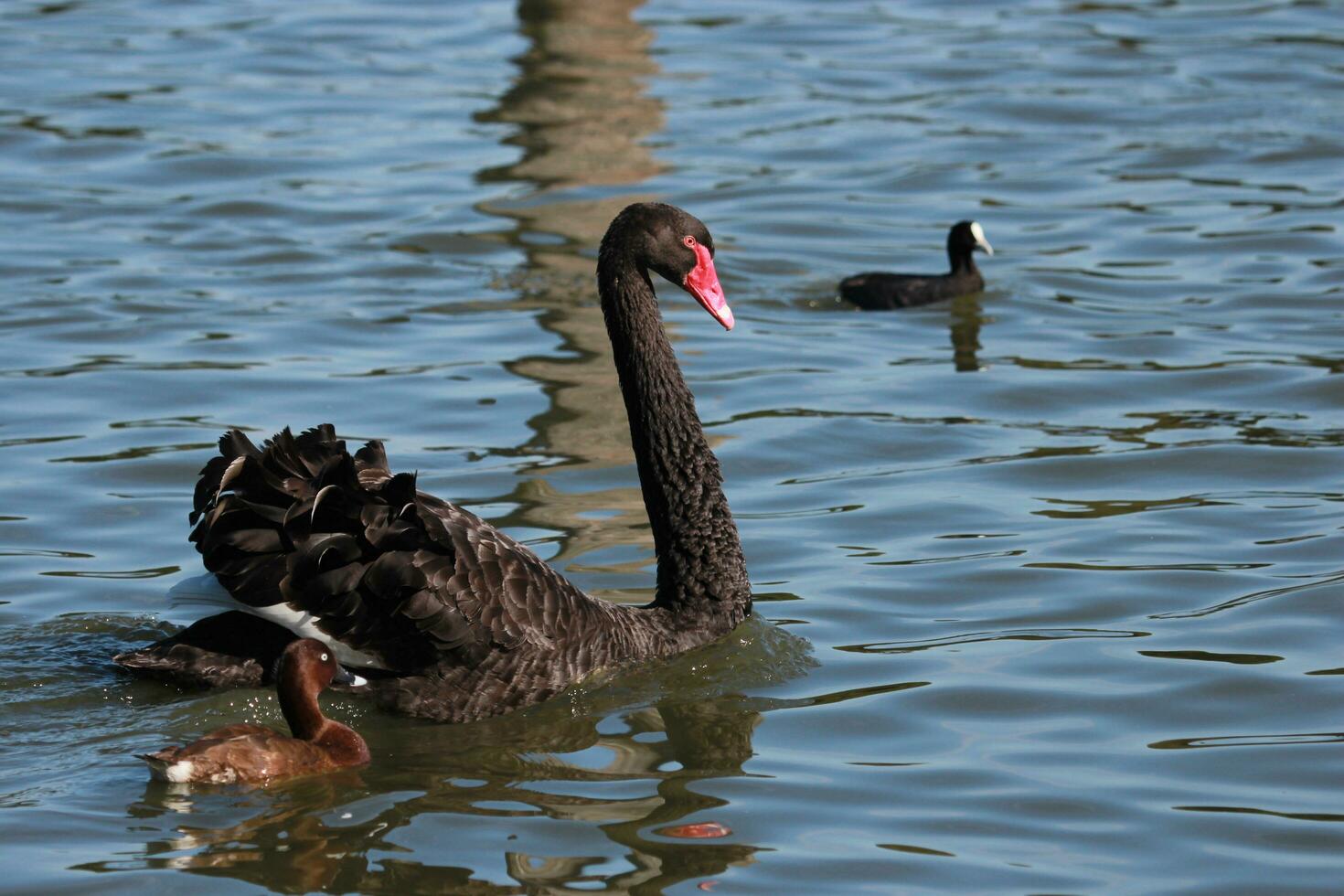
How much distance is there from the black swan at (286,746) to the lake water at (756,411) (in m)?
0.07

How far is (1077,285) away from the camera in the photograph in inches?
528

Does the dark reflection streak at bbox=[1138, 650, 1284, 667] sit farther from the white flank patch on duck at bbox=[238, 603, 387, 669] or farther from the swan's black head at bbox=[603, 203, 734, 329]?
the white flank patch on duck at bbox=[238, 603, 387, 669]

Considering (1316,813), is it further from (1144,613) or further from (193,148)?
(193,148)

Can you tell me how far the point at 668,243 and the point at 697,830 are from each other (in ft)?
8.48

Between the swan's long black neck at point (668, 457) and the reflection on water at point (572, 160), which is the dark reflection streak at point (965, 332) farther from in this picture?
the swan's long black neck at point (668, 457)

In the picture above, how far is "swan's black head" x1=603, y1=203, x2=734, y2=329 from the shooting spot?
7.83 metres

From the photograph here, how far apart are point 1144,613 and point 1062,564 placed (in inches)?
25.0

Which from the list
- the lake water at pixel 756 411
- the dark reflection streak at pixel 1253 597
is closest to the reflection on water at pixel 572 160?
the lake water at pixel 756 411

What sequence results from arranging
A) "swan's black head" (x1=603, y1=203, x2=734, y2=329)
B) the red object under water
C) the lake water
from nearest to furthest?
the red object under water, the lake water, "swan's black head" (x1=603, y1=203, x2=734, y2=329)

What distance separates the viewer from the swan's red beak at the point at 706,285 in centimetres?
786

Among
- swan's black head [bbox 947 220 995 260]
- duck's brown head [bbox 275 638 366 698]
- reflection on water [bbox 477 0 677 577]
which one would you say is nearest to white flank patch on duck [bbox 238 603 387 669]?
duck's brown head [bbox 275 638 366 698]

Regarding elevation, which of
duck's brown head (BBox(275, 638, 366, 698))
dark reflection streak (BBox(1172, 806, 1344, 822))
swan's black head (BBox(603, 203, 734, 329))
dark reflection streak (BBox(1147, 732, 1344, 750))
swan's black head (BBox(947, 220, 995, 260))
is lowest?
dark reflection streak (BBox(1172, 806, 1344, 822))

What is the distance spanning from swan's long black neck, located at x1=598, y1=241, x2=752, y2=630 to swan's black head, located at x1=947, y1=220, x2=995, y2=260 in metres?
5.69

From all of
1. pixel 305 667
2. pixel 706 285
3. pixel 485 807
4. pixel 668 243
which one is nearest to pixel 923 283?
pixel 706 285
